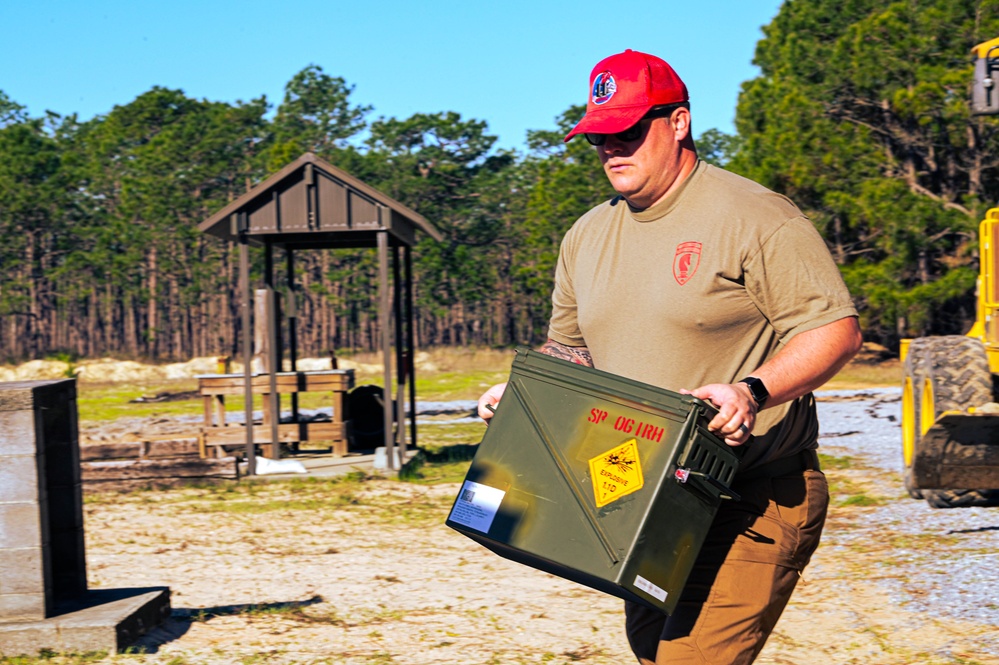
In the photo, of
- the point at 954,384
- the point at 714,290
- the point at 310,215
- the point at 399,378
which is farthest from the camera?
the point at 399,378

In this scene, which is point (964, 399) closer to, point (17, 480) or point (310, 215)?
point (17, 480)

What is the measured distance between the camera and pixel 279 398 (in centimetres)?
1388

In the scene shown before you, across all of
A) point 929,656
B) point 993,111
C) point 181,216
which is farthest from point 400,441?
point 181,216

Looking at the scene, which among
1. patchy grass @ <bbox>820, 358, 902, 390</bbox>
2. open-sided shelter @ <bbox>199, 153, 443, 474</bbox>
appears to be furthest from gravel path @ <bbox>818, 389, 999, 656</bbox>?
patchy grass @ <bbox>820, 358, 902, 390</bbox>

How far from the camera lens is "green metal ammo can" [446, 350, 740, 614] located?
2695mm

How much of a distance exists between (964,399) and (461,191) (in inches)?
1951

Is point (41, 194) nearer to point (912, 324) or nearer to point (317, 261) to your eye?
point (317, 261)

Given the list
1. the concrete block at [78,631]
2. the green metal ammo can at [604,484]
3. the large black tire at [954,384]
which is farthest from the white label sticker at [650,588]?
the large black tire at [954,384]

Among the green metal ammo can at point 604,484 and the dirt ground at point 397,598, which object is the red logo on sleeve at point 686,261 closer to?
the green metal ammo can at point 604,484

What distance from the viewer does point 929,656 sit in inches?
219

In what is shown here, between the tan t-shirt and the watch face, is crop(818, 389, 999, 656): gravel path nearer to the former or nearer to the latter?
the tan t-shirt

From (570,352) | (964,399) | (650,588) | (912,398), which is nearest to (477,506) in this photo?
(650,588)

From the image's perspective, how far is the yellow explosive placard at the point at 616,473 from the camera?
8.97 ft

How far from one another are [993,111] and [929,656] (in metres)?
4.59
